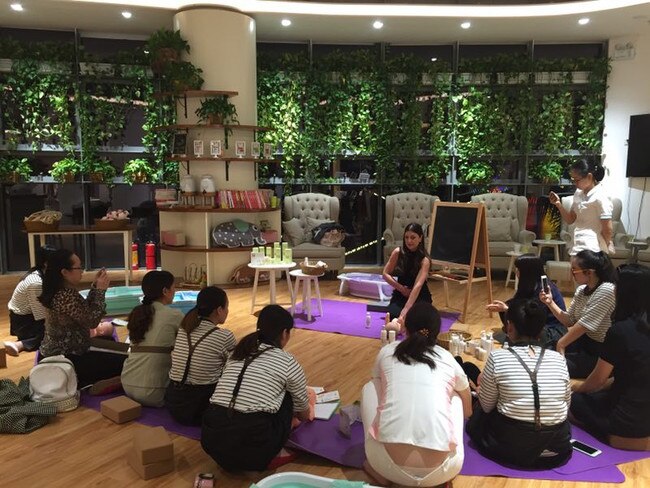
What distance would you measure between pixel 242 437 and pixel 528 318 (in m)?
1.55

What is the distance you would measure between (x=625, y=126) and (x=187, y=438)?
7.97 meters

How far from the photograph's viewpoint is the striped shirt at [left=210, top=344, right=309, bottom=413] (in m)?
2.66

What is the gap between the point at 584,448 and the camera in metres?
3.05

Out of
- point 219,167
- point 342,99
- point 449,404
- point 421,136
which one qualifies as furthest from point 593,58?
point 449,404

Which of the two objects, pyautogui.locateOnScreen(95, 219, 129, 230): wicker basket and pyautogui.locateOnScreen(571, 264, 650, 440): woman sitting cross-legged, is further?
pyautogui.locateOnScreen(95, 219, 129, 230): wicker basket

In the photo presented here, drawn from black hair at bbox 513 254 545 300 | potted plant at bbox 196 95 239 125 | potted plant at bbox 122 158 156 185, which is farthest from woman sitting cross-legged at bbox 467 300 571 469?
potted plant at bbox 122 158 156 185

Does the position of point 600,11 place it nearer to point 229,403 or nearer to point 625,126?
point 625,126

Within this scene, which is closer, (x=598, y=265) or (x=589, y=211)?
(x=598, y=265)

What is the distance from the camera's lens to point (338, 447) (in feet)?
9.95

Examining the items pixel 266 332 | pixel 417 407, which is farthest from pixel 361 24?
pixel 417 407

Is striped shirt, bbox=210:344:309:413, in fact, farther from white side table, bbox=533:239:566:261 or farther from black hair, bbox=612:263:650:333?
white side table, bbox=533:239:566:261

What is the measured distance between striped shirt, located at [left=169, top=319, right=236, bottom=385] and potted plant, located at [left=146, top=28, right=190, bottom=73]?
4636mm

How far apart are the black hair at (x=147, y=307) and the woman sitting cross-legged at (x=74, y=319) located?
0.49 m

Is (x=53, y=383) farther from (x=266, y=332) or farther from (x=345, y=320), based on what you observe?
(x=345, y=320)
